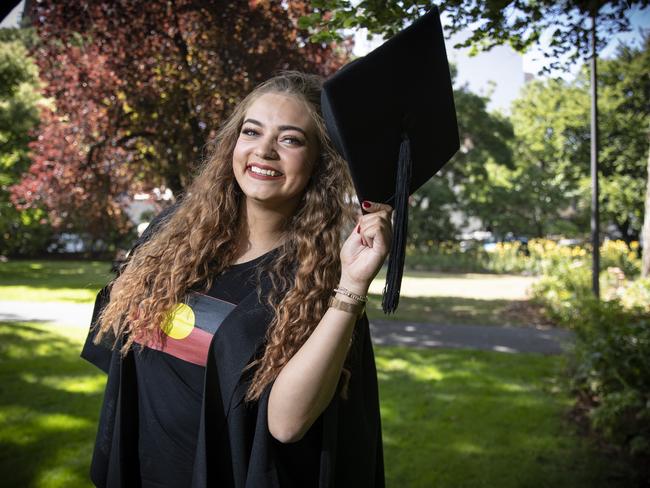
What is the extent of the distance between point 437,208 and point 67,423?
18521mm

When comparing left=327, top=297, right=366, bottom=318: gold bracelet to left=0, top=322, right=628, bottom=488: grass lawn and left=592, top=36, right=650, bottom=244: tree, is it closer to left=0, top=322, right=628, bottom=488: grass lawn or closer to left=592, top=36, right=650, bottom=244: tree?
left=0, top=322, right=628, bottom=488: grass lawn

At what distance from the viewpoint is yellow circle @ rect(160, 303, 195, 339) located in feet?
5.15

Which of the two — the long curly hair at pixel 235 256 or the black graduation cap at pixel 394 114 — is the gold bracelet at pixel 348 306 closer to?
the black graduation cap at pixel 394 114

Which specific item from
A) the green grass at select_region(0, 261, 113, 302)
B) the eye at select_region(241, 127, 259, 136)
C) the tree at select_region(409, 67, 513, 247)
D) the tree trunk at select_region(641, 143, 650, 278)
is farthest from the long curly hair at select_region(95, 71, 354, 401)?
the tree at select_region(409, 67, 513, 247)

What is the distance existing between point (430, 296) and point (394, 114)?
10.2 m

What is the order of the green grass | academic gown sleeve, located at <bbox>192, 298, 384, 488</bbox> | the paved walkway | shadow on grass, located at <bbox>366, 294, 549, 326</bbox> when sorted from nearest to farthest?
1. academic gown sleeve, located at <bbox>192, 298, 384, 488</bbox>
2. the paved walkway
3. shadow on grass, located at <bbox>366, 294, 549, 326</bbox>
4. the green grass

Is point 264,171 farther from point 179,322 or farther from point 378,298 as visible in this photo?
point 378,298

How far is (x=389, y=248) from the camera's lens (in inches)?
49.4

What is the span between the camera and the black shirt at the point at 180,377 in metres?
1.55

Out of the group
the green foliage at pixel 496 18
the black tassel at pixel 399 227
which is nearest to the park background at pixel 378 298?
the green foliage at pixel 496 18

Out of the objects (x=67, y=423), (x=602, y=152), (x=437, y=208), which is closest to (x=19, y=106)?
(x=67, y=423)

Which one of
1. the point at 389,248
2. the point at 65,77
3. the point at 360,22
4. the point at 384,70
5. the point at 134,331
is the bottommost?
the point at 134,331

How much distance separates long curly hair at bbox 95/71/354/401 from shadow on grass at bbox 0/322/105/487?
192cm

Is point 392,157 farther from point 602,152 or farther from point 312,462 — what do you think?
point 602,152
